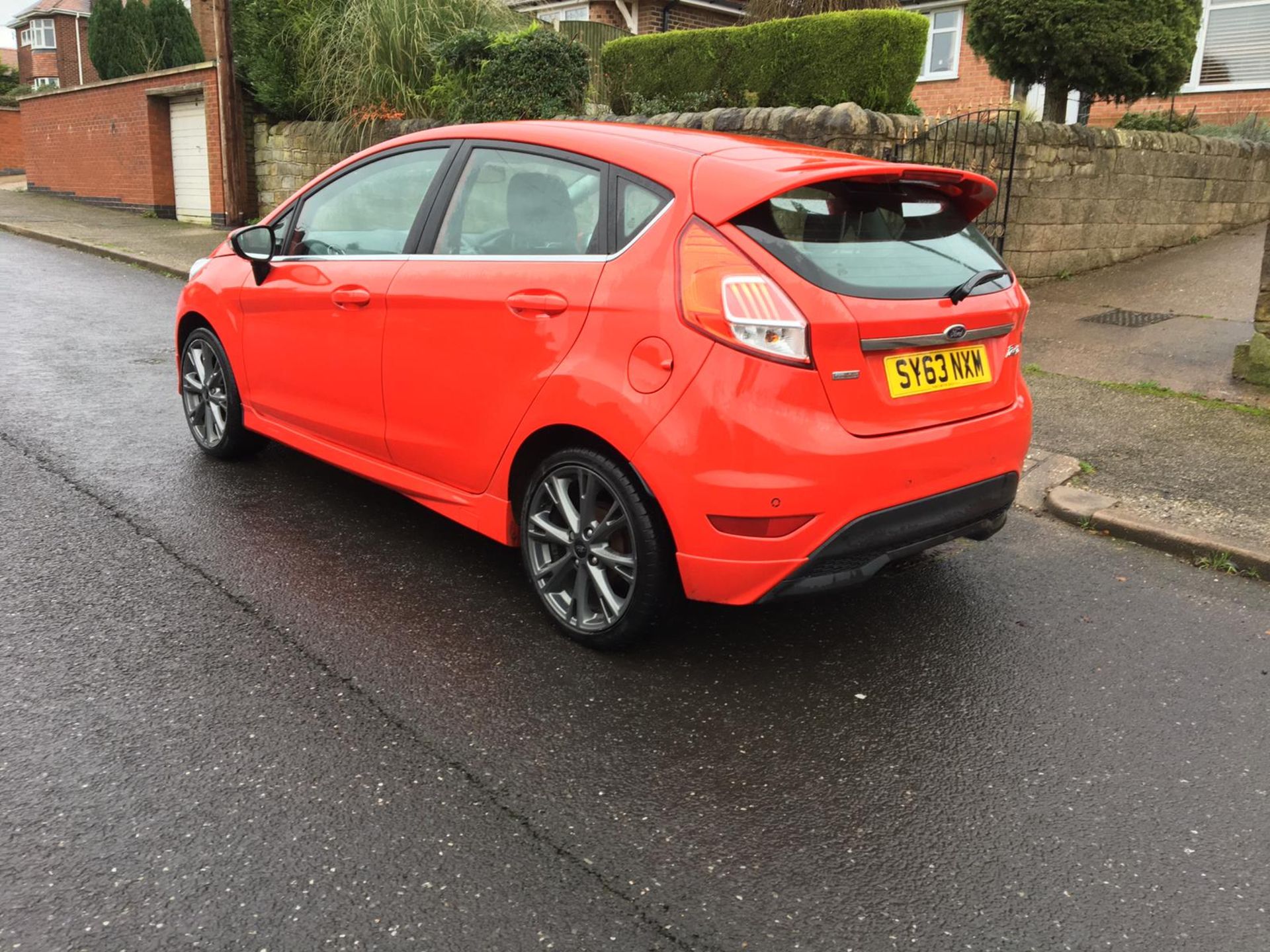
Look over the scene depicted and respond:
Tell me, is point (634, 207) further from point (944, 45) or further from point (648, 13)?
point (648, 13)

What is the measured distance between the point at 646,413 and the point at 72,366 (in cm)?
605

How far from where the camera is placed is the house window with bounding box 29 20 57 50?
59.1m

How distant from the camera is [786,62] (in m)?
11.2

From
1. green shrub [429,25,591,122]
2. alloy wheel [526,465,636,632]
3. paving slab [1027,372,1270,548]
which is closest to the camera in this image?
alloy wheel [526,465,636,632]

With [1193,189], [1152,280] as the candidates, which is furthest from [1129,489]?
[1193,189]

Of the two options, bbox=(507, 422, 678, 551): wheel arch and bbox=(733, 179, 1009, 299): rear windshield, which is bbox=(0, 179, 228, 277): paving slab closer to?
bbox=(507, 422, 678, 551): wheel arch

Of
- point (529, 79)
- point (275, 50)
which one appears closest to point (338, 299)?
point (529, 79)

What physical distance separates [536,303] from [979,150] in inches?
306

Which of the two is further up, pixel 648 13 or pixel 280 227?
pixel 648 13

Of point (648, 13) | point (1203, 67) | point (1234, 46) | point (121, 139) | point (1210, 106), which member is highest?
point (648, 13)

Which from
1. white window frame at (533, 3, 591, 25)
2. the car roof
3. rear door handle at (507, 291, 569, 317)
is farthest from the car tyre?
white window frame at (533, 3, 591, 25)

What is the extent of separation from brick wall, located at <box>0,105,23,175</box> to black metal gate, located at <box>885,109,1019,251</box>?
32342 millimetres

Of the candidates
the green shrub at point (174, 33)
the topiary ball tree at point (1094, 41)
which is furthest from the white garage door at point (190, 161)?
the topiary ball tree at point (1094, 41)

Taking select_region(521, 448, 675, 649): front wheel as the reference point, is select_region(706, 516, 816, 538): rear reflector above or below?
above
